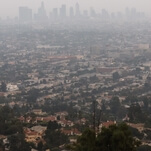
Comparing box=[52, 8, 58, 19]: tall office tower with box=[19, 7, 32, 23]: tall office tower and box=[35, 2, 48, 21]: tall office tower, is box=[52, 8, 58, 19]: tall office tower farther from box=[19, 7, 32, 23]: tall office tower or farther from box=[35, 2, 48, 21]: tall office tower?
box=[19, 7, 32, 23]: tall office tower

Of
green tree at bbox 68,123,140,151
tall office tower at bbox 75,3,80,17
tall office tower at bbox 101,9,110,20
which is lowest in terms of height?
green tree at bbox 68,123,140,151

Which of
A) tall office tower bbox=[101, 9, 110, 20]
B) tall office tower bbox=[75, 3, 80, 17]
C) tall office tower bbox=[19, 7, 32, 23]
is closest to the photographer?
tall office tower bbox=[19, 7, 32, 23]

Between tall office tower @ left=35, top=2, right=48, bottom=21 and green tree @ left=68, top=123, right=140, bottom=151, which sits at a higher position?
tall office tower @ left=35, top=2, right=48, bottom=21

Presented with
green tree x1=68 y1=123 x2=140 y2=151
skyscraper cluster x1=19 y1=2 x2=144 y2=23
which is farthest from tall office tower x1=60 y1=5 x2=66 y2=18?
green tree x1=68 y1=123 x2=140 y2=151

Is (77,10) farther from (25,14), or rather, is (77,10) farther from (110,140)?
(110,140)

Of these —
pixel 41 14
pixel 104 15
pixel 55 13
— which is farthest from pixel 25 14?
pixel 104 15

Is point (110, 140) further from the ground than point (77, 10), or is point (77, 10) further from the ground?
point (77, 10)

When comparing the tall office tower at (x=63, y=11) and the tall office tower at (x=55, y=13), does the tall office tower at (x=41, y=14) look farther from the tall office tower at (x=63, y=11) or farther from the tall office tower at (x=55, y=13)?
the tall office tower at (x=63, y=11)

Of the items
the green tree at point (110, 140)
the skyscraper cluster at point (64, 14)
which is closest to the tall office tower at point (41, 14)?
the skyscraper cluster at point (64, 14)

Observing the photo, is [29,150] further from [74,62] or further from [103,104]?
[74,62]

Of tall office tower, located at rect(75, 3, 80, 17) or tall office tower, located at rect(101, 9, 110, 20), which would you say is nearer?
tall office tower, located at rect(101, 9, 110, 20)

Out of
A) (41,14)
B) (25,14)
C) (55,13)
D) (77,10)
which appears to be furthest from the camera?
(77,10)
